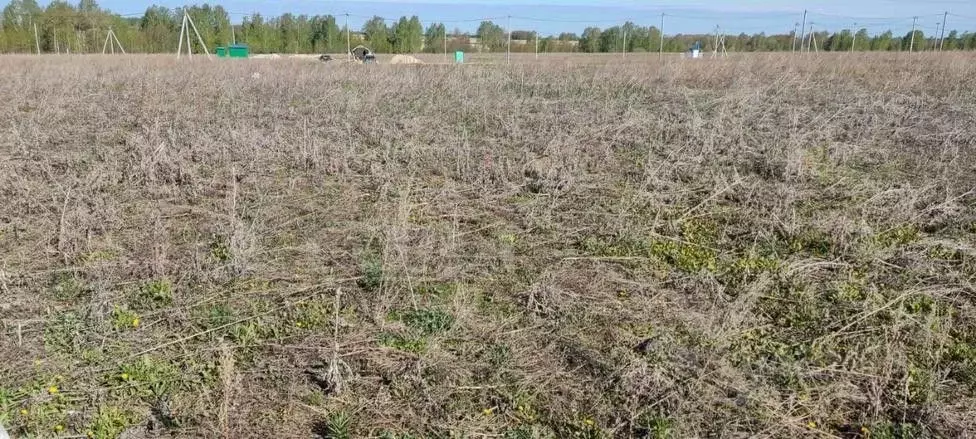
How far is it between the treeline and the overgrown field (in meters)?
29.6

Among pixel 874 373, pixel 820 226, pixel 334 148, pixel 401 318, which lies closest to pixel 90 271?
pixel 401 318

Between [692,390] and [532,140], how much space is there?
529 centimetres

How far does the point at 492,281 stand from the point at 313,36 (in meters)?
41.4

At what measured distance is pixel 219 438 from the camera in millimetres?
2537

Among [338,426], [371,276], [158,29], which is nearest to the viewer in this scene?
[338,426]

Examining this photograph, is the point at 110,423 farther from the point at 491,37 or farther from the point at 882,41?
the point at 882,41

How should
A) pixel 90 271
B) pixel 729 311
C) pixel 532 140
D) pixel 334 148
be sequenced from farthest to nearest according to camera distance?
1. pixel 532 140
2. pixel 334 148
3. pixel 90 271
4. pixel 729 311

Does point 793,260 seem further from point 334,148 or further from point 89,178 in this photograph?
point 89,178

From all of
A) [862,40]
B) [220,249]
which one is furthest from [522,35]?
[220,249]

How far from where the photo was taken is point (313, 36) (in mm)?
41719

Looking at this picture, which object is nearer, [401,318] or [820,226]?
[401,318]

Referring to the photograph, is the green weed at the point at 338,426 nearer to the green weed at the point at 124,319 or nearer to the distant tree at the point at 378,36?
the green weed at the point at 124,319

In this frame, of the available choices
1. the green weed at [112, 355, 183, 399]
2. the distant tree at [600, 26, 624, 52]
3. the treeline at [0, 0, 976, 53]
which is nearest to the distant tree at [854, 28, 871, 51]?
the treeline at [0, 0, 976, 53]

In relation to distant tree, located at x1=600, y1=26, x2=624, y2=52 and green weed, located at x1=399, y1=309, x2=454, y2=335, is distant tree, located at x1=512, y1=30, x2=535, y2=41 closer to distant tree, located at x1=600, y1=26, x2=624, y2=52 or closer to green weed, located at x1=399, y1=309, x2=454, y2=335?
distant tree, located at x1=600, y1=26, x2=624, y2=52
